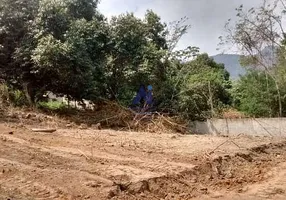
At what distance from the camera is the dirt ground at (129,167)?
203 inches

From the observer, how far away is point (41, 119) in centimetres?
1052

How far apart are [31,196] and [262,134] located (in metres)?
10.1

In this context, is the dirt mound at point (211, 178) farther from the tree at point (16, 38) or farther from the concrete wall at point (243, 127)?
the tree at point (16, 38)

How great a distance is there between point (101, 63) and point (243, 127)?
5.30 metres

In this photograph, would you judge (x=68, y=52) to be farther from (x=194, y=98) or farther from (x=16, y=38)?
(x=194, y=98)

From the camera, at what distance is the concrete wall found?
13164 millimetres

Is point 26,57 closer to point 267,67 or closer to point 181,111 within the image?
point 181,111

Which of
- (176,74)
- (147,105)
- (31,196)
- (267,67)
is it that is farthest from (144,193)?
(267,67)

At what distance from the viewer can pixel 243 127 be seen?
44.5 ft

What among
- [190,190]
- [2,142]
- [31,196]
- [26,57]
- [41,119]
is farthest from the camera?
[26,57]

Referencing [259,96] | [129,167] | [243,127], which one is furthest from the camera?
[259,96]

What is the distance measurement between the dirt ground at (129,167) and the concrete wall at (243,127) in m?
3.69

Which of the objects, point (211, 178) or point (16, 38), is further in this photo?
point (16, 38)

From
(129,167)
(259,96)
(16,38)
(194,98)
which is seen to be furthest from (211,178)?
(259,96)
